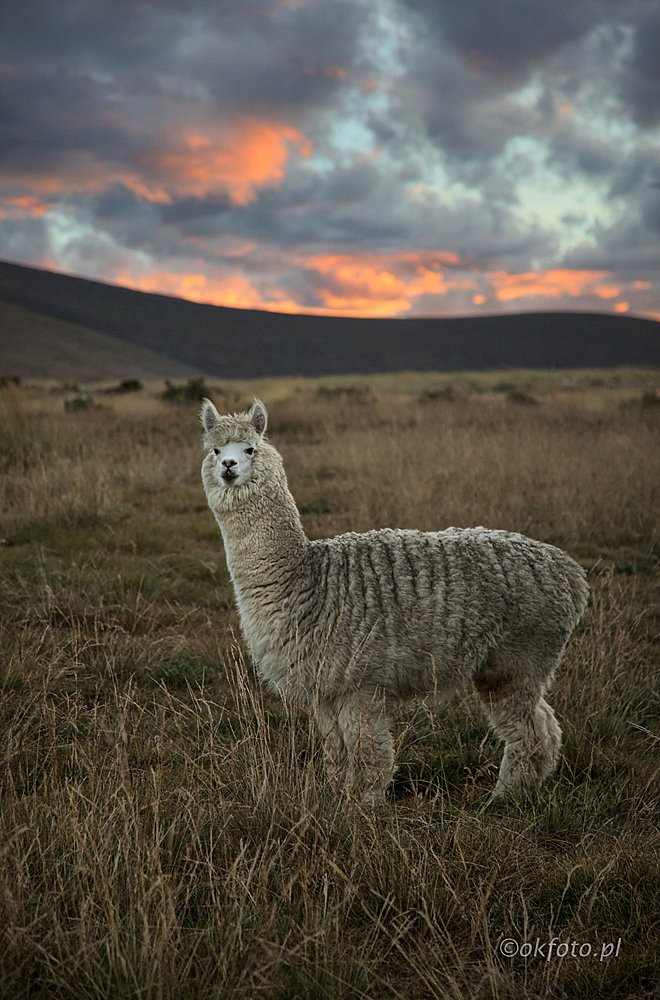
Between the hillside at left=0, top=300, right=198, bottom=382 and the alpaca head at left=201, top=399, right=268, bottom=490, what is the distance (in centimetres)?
6678

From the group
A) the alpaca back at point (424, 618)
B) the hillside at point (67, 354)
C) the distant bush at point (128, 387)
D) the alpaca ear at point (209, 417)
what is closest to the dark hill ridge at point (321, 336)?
the hillside at point (67, 354)

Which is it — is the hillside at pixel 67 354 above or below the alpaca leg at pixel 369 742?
above

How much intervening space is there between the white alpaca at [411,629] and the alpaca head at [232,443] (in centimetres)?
1

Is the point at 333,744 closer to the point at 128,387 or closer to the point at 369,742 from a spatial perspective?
the point at 369,742

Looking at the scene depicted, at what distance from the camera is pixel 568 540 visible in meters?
7.69

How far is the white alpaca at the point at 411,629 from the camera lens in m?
3.42

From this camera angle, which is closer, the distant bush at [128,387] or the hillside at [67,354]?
the distant bush at [128,387]

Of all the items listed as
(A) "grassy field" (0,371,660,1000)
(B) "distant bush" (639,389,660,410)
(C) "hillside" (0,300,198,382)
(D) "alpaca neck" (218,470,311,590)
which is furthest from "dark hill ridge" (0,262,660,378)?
(D) "alpaca neck" (218,470,311,590)

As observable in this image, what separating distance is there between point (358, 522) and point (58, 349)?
77111 mm

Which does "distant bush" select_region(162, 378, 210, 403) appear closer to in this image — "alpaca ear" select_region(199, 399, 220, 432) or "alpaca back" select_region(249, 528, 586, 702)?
"alpaca ear" select_region(199, 399, 220, 432)

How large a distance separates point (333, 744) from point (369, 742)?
10.5 inches

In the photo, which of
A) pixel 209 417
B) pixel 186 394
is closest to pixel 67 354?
pixel 186 394

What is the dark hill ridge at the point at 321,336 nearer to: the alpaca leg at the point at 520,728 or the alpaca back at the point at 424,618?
the alpaca back at the point at 424,618

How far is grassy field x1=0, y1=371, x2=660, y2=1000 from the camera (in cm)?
214
